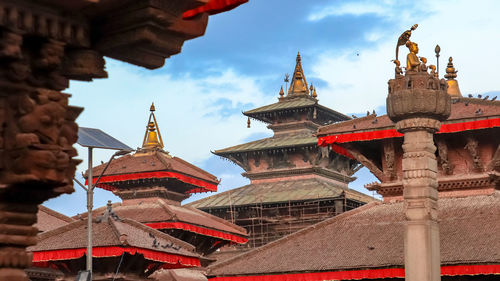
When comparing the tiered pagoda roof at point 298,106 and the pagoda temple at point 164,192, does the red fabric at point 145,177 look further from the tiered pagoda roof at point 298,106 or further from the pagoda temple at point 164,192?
the tiered pagoda roof at point 298,106

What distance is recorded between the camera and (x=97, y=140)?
19891mm

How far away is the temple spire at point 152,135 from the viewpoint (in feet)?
180

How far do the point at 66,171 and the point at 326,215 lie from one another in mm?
46574

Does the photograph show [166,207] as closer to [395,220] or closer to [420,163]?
[395,220]

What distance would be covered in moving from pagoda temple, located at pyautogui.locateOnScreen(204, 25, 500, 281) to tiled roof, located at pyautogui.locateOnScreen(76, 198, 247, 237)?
588 inches

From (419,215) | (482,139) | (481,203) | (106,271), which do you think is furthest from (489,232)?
(106,271)

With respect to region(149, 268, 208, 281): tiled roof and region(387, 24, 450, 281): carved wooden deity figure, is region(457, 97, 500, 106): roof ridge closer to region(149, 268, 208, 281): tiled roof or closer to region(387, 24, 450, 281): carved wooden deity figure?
region(387, 24, 450, 281): carved wooden deity figure

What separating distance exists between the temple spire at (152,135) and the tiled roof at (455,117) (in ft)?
71.4

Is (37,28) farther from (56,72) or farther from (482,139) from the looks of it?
(482,139)

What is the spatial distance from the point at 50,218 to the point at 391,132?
19841 millimetres

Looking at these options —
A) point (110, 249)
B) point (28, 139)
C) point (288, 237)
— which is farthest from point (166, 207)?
point (28, 139)

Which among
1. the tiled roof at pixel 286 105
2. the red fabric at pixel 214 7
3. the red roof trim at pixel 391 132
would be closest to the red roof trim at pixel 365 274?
the red roof trim at pixel 391 132

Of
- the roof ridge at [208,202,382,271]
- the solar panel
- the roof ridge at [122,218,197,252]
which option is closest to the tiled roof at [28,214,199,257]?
the roof ridge at [122,218,197,252]

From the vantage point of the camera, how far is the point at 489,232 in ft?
97.0
